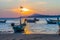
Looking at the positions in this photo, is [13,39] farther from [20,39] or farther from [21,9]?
[21,9]

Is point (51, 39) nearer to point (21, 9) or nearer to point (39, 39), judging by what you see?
point (39, 39)

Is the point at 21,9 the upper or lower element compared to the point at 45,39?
upper

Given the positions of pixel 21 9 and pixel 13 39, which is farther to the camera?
pixel 21 9

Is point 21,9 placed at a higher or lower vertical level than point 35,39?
higher

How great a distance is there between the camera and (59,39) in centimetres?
1271

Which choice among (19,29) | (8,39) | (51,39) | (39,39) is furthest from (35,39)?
(19,29)

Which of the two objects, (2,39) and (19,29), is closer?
(2,39)

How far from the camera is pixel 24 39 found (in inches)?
513

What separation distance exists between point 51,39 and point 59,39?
1.99 ft

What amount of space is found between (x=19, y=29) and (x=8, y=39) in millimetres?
8261

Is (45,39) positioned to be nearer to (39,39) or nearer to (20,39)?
(39,39)

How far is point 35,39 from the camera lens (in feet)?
42.5

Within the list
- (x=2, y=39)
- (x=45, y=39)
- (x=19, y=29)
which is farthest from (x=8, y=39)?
(x=19, y=29)

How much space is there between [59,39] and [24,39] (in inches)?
95.7
